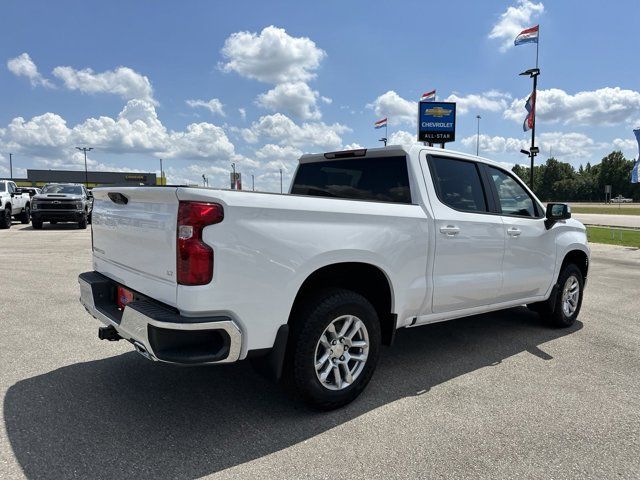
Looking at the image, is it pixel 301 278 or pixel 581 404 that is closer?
pixel 301 278

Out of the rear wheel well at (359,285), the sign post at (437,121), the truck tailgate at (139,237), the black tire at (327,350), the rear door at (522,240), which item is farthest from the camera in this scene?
the sign post at (437,121)

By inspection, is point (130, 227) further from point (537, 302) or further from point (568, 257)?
point (568, 257)

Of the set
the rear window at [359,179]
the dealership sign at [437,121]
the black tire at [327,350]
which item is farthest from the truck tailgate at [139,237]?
the dealership sign at [437,121]

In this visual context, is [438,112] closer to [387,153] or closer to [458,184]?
[458,184]

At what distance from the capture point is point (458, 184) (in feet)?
13.8

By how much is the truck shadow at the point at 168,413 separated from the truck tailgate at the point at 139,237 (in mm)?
872

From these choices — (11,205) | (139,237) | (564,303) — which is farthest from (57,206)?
(564,303)

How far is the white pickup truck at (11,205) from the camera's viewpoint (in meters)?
17.7

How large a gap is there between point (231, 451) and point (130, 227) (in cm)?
158

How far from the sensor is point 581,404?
3.47 metres

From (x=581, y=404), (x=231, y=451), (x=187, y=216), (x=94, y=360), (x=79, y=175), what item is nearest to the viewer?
(x=187, y=216)

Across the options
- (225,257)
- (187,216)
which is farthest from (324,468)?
(187,216)

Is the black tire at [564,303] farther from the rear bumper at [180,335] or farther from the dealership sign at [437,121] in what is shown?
the dealership sign at [437,121]

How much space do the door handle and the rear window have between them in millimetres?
373
